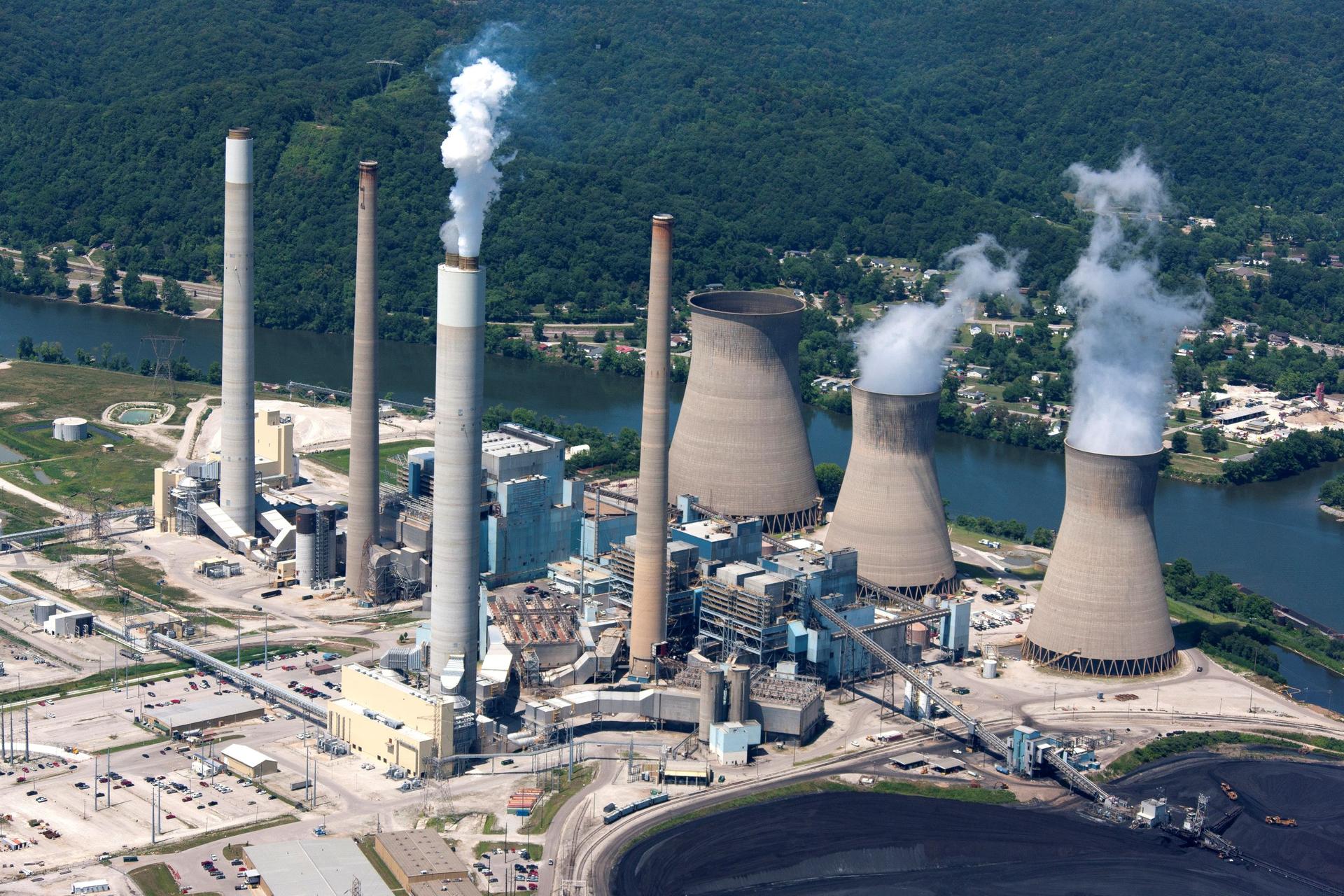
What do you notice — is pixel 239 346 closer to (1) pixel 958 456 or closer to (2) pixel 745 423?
(2) pixel 745 423

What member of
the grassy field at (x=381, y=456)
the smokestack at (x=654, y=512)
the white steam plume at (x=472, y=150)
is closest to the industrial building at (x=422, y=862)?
the smokestack at (x=654, y=512)

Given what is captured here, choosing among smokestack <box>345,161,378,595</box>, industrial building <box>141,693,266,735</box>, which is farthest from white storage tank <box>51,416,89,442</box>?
industrial building <box>141,693,266,735</box>

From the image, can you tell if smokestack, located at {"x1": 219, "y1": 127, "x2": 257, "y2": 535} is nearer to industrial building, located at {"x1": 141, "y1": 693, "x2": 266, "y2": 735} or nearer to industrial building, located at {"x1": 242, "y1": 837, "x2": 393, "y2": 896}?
industrial building, located at {"x1": 141, "y1": 693, "x2": 266, "y2": 735}

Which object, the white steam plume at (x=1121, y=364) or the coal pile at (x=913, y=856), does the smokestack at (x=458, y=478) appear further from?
the white steam plume at (x=1121, y=364)

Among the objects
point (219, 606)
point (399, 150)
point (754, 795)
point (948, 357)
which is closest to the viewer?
point (754, 795)

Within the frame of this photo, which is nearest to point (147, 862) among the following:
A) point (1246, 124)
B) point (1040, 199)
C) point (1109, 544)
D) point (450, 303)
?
point (450, 303)

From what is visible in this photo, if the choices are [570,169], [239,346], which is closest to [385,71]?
[570,169]

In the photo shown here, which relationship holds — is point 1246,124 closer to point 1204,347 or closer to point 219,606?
point 1204,347
